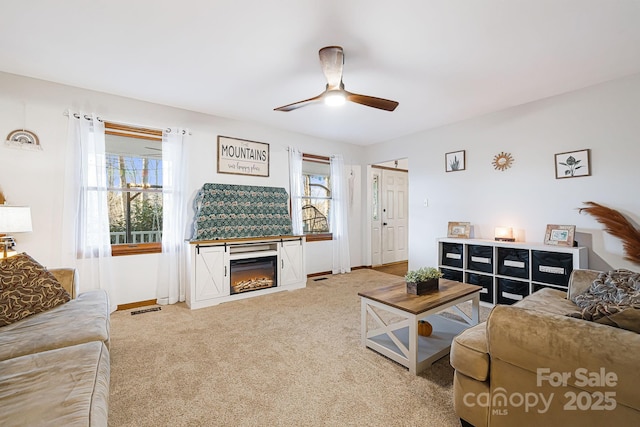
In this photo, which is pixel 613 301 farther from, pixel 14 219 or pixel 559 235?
pixel 14 219

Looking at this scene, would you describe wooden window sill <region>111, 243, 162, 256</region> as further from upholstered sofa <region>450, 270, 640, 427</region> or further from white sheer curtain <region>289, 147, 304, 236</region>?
upholstered sofa <region>450, 270, 640, 427</region>

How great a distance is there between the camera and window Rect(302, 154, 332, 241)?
17.1ft

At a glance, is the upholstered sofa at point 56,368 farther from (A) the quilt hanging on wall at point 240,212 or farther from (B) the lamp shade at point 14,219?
(A) the quilt hanging on wall at point 240,212

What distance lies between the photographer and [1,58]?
2588mm

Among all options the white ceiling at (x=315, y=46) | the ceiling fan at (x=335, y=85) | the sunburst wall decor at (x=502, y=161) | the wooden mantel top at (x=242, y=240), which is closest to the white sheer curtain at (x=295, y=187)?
the wooden mantel top at (x=242, y=240)

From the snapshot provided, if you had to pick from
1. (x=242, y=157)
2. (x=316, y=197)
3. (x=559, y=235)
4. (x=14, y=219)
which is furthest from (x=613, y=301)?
(x=14, y=219)

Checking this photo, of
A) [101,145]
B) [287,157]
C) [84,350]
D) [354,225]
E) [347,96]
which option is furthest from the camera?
[354,225]

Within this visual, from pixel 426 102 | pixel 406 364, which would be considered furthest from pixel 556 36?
pixel 406 364

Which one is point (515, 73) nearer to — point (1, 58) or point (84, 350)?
point (84, 350)

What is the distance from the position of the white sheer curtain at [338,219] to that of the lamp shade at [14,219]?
13.3ft

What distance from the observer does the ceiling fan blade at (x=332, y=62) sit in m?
2.34

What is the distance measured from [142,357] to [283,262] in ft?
7.22

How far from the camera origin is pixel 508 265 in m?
3.39

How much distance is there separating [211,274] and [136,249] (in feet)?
3.20
